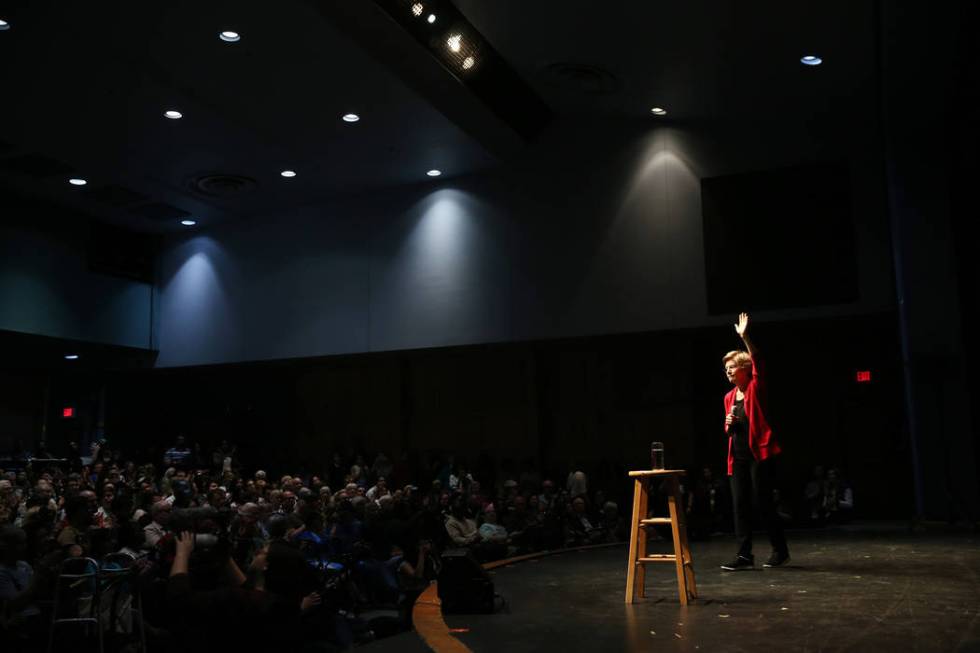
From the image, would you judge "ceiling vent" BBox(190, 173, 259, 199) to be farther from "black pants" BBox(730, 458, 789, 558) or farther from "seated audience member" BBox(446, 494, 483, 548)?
"black pants" BBox(730, 458, 789, 558)

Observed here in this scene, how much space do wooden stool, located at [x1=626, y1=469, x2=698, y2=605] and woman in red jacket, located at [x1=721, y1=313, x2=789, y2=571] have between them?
41.9 inches

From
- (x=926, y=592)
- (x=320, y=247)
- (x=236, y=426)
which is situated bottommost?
(x=926, y=592)

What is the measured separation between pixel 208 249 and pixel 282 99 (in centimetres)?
541

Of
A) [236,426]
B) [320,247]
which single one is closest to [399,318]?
[320,247]

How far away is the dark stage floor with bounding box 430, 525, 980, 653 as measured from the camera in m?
3.35

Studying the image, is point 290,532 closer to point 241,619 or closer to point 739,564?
point 739,564

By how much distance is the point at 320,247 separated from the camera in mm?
14211

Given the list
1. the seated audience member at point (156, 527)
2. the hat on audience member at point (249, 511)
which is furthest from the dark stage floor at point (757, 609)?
the seated audience member at point (156, 527)

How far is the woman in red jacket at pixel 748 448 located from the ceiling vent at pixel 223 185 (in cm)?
961

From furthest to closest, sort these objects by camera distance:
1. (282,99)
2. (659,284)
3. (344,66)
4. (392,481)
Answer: (392,481) < (659,284) < (282,99) < (344,66)

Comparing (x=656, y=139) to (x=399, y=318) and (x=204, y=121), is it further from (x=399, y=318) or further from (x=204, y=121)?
(x=204, y=121)

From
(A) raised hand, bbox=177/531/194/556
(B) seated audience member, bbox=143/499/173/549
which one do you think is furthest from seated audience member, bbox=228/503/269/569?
(A) raised hand, bbox=177/531/194/556

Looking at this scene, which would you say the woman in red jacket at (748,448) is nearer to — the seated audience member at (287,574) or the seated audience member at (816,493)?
the seated audience member at (287,574)

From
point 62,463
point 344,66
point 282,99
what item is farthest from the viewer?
point 62,463
